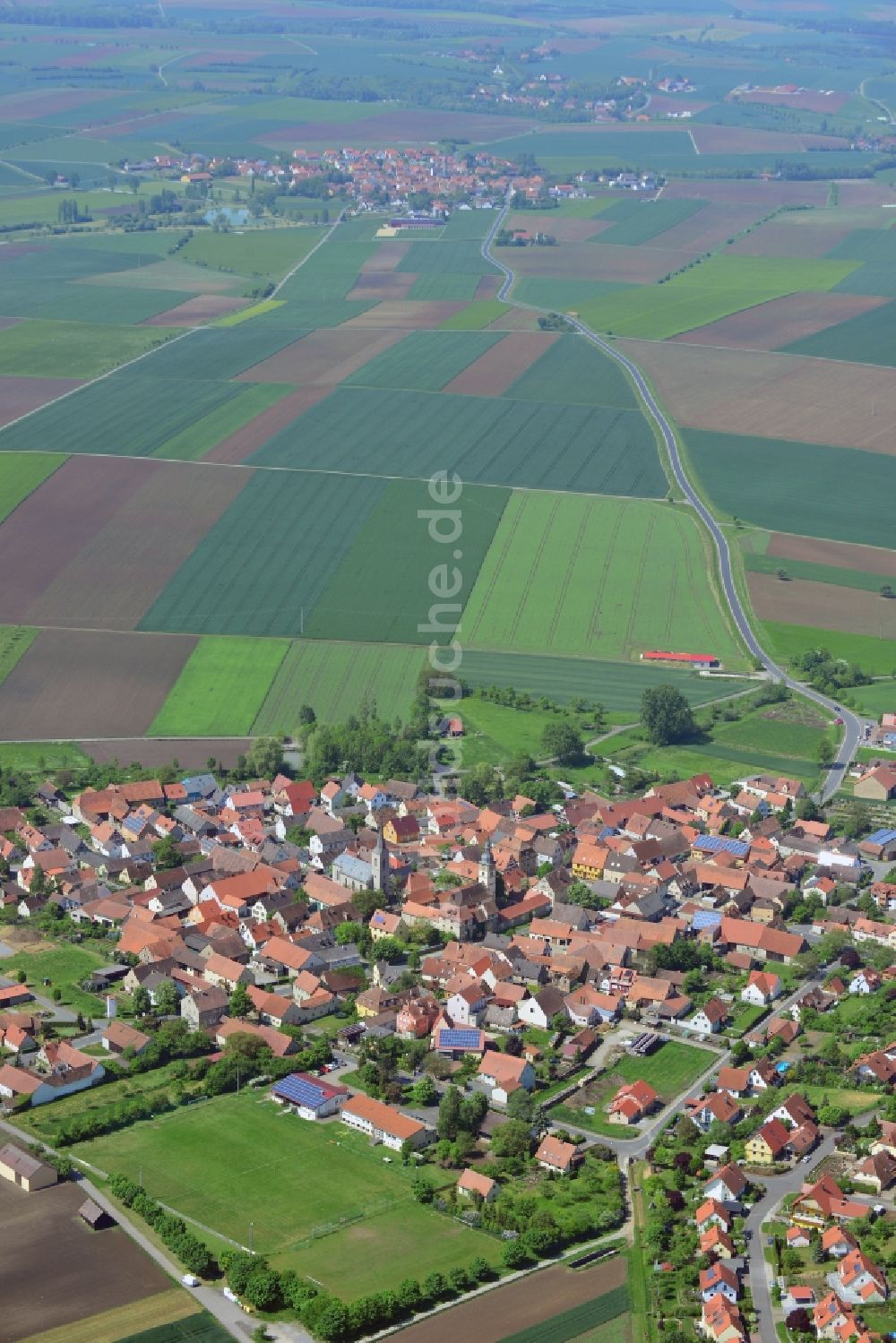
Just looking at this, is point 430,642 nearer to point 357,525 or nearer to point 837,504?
point 357,525

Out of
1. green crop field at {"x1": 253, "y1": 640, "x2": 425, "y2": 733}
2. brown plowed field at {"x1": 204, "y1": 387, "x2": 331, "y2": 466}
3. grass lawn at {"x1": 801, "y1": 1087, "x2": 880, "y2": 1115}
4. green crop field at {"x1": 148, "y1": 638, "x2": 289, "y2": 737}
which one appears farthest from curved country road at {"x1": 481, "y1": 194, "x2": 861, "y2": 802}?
grass lawn at {"x1": 801, "y1": 1087, "x2": 880, "y2": 1115}

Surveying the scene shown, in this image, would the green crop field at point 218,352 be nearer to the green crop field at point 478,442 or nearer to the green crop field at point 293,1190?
the green crop field at point 478,442

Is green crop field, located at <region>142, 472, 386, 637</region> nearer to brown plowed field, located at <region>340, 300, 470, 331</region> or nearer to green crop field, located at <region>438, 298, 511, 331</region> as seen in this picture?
green crop field, located at <region>438, 298, 511, 331</region>

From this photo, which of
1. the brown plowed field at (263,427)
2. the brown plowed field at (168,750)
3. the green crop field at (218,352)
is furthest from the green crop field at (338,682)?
the green crop field at (218,352)

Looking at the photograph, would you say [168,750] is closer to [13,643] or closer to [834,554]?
[13,643]

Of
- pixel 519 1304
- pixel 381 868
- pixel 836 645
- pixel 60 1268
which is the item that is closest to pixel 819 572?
pixel 836 645
